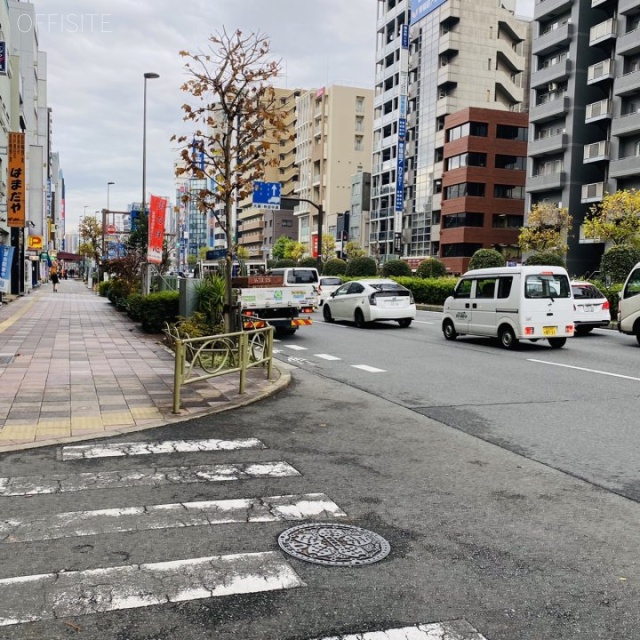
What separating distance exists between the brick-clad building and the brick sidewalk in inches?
1822

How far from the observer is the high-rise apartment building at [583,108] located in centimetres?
4034

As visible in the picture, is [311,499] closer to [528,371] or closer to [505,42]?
[528,371]

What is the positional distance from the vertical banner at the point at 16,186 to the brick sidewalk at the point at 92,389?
15.4m

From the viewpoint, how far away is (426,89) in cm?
6575

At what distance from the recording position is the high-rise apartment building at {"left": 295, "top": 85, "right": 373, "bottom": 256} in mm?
88875

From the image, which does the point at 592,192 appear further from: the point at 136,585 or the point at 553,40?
the point at 136,585

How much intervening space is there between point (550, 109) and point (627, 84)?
24.8ft

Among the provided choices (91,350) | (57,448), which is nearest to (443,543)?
(57,448)

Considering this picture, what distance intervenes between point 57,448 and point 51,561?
258 centimetres

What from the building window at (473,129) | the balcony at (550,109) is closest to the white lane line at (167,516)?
the balcony at (550,109)

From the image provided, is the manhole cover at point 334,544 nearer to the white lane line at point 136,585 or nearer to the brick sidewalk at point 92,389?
the white lane line at point 136,585

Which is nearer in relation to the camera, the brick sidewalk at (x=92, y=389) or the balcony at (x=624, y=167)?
the brick sidewalk at (x=92, y=389)

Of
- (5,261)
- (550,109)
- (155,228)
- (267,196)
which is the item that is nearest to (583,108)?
(550,109)

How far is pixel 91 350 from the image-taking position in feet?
43.2
